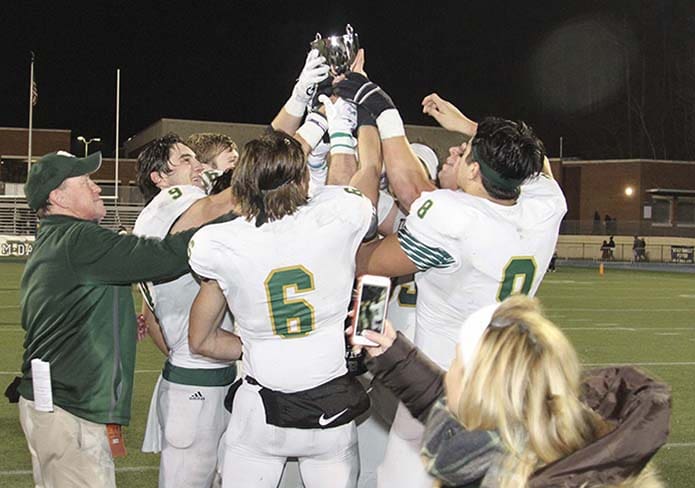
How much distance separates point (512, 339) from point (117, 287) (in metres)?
2.22

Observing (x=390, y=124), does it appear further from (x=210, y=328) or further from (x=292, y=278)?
(x=210, y=328)

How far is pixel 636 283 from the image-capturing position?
2541cm

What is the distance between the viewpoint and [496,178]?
3736 mm

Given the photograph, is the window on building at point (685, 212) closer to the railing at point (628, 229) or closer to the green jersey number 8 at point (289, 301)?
the railing at point (628, 229)

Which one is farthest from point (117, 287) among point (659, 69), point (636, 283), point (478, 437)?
point (659, 69)

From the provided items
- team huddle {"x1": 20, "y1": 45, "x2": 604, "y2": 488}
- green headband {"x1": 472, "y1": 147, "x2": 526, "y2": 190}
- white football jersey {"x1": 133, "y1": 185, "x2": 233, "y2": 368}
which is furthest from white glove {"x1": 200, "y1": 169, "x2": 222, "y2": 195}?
green headband {"x1": 472, "y1": 147, "x2": 526, "y2": 190}

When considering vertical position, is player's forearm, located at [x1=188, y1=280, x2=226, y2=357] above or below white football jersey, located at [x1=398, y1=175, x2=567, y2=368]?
below

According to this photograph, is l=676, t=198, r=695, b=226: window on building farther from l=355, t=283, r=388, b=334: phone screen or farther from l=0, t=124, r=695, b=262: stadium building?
l=355, t=283, r=388, b=334: phone screen

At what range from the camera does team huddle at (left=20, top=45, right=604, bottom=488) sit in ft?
11.8

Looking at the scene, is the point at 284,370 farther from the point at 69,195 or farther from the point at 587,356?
the point at 587,356

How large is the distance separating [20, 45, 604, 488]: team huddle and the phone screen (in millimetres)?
489

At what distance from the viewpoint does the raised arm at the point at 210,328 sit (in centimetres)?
378

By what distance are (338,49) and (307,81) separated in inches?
8.1

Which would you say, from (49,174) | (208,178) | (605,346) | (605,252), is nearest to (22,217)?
(605,252)
